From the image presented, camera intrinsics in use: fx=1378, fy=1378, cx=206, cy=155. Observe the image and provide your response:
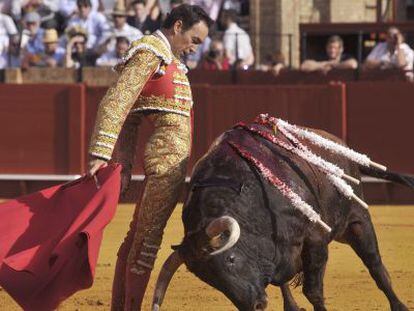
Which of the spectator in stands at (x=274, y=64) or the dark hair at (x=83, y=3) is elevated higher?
the dark hair at (x=83, y=3)

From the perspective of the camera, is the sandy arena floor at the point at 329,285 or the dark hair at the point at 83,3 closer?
the sandy arena floor at the point at 329,285

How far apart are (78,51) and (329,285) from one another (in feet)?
19.6

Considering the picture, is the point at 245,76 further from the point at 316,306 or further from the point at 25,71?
the point at 316,306

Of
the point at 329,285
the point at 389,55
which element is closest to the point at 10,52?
the point at 389,55

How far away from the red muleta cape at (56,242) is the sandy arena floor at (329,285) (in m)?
1.37

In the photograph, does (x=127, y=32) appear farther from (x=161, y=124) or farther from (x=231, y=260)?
(x=231, y=260)

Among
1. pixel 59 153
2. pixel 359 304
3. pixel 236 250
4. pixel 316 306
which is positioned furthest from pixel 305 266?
pixel 59 153

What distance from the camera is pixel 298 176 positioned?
16.9 feet

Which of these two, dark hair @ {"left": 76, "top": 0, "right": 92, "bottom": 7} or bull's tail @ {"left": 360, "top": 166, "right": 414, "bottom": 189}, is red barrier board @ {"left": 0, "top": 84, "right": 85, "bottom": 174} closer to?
dark hair @ {"left": 76, "top": 0, "right": 92, "bottom": 7}

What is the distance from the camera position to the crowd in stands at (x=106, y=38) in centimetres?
1185

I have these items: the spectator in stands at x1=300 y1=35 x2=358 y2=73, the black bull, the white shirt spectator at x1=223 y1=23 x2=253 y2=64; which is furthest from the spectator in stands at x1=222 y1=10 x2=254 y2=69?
the black bull

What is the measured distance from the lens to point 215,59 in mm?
12141

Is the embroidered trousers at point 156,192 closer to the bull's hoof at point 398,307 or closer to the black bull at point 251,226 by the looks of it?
the black bull at point 251,226

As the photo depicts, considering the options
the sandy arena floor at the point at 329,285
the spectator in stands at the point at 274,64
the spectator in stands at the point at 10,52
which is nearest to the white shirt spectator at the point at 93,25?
the spectator in stands at the point at 10,52
